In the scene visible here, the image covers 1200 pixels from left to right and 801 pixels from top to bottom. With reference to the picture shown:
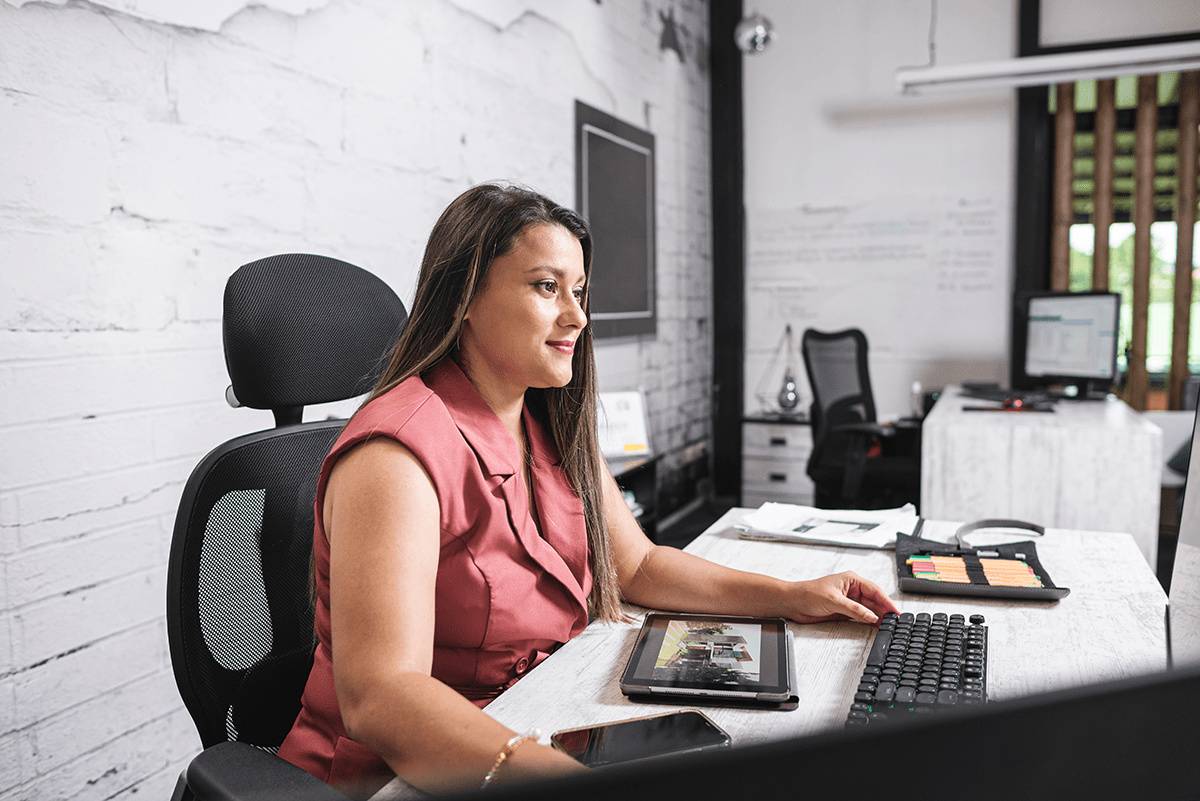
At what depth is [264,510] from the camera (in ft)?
3.84

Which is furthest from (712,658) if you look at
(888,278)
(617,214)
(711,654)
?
(888,278)

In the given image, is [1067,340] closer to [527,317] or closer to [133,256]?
[527,317]

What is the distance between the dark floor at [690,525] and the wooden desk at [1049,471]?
46.8 inches

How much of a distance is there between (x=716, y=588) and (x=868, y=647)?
244mm

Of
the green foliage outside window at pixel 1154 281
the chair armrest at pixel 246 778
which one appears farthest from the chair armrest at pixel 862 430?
the chair armrest at pixel 246 778

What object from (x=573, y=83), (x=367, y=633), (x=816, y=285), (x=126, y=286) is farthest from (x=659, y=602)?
(x=816, y=285)

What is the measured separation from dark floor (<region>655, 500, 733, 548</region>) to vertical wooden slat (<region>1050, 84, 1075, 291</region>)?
7.02ft

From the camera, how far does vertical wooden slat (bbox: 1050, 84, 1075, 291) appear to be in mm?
4410

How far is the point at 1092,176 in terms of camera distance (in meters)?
4.41

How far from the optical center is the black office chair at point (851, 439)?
3.55 metres

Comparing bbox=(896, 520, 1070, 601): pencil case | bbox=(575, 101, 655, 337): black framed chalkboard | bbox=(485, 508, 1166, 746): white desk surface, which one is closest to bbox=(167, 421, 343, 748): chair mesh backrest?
bbox=(485, 508, 1166, 746): white desk surface

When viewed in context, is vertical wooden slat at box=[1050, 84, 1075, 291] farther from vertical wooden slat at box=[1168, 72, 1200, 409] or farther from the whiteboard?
vertical wooden slat at box=[1168, 72, 1200, 409]

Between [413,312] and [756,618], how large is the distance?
63cm

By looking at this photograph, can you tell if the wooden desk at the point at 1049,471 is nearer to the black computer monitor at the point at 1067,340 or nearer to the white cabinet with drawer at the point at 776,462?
the black computer monitor at the point at 1067,340
